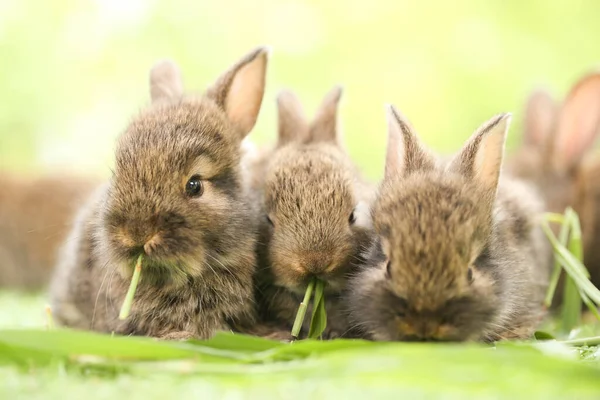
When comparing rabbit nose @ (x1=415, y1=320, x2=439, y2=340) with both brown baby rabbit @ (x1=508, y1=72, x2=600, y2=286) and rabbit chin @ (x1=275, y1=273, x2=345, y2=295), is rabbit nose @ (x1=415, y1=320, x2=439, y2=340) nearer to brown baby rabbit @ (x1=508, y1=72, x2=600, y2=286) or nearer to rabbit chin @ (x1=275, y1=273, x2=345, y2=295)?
rabbit chin @ (x1=275, y1=273, x2=345, y2=295)

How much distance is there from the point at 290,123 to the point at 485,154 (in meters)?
0.89

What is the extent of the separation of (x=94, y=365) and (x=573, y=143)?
3.02 meters

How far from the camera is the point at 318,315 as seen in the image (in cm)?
238

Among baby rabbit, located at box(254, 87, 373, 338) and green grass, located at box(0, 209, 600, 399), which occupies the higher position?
baby rabbit, located at box(254, 87, 373, 338)

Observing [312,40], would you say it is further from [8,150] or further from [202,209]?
[202,209]

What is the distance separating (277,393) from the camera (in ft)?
5.67

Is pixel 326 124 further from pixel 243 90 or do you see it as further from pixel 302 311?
pixel 302 311

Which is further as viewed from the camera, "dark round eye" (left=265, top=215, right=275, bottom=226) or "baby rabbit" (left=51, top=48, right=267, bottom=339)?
"dark round eye" (left=265, top=215, right=275, bottom=226)

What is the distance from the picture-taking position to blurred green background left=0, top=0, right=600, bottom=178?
18.4 feet

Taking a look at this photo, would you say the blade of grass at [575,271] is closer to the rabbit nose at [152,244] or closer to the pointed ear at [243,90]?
the pointed ear at [243,90]

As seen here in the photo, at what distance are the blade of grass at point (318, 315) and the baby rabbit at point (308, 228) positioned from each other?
0.04 metres

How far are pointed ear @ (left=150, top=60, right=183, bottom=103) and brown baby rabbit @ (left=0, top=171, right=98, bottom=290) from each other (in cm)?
148

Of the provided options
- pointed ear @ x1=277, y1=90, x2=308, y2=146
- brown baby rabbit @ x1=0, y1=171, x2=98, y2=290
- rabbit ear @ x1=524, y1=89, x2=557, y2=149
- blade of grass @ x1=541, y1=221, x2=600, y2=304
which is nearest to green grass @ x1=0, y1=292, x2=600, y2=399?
blade of grass @ x1=541, y1=221, x2=600, y2=304

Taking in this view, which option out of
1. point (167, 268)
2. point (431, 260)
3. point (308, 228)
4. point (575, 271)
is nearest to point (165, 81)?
point (167, 268)
